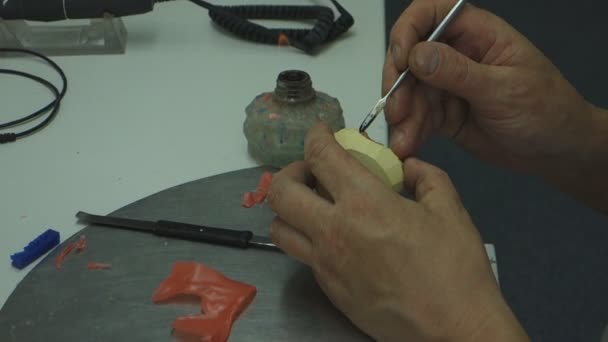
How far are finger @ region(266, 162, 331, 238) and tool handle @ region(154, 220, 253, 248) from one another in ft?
0.37

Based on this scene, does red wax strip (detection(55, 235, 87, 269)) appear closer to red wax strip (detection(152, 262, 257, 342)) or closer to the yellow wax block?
red wax strip (detection(152, 262, 257, 342))

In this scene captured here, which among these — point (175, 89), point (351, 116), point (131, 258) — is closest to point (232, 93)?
point (175, 89)

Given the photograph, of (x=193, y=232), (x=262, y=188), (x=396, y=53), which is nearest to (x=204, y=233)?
(x=193, y=232)

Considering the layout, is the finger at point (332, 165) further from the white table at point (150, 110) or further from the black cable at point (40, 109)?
the black cable at point (40, 109)

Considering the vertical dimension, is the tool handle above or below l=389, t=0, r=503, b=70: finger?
below

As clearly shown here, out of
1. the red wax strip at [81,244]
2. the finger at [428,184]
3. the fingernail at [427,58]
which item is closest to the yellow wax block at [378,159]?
the finger at [428,184]

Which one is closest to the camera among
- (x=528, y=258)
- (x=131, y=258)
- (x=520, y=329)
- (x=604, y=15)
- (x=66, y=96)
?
(x=520, y=329)

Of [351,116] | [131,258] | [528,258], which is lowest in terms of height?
[528,258]

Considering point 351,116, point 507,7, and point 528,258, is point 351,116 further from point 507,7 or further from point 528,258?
point 507,7

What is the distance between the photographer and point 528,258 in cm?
166

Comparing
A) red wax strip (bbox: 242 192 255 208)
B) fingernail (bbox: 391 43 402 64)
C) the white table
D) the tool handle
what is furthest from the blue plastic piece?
fingernail (bbox: 391 43 402 64)

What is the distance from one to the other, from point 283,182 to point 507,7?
2047 mm

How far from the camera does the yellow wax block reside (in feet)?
2.15

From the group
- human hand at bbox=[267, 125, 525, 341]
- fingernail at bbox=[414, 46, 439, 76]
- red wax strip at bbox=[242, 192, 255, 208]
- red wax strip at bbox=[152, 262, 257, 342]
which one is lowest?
red wax strip at bbox=[152, 262, 257, 342]
